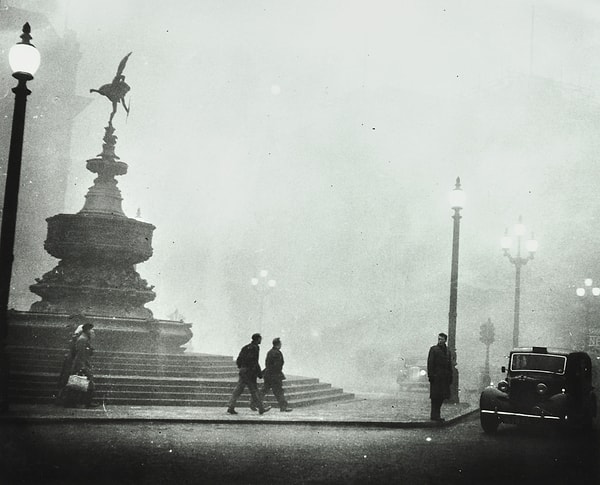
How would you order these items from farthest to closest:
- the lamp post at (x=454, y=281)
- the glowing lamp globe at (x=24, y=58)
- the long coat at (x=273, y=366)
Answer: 1. the lamp post at (x=454, y=281)
2. the long coat at (x=273, y=366)
3. the glowing lamp globe at (x=24, y=58)

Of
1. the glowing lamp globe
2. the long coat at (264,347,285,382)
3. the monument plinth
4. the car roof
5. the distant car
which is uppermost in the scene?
the glowing lamp globe

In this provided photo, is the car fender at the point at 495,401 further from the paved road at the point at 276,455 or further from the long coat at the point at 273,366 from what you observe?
the long coat at the point at 273,366

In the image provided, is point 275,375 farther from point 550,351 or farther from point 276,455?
point 550,351

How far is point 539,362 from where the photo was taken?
515 inches

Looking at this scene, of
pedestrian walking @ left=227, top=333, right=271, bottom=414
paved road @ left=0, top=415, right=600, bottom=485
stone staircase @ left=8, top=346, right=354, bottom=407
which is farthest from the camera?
stone staircase @ left=8, top=346, right=354, bottom=407

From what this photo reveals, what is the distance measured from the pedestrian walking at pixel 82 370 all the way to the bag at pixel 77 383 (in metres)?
0.05

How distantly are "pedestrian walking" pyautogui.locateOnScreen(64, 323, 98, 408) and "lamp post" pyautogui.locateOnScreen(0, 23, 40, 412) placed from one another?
210 cm

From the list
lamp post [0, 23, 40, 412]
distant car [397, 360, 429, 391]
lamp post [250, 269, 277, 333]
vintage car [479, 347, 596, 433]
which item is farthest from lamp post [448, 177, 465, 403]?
lamp post [250, 269, 277, 333]

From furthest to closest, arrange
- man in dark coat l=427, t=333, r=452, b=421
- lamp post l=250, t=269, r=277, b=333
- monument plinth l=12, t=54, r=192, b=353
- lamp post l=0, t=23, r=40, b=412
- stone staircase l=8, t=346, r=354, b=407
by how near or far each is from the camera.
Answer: lamp post l=250, t=269, r=277, b=333 < monument plinth l=12, t=54, r=192, b=353 < stone staircase l=8, t=346, r=354, b=407 < man in dark coat l=427, t=333, r=452, b=421 < lamp post l=0, t=23, r=40, b=412

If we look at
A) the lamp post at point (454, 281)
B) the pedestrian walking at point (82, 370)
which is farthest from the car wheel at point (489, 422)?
the pedestrian walking at point (82, 370)

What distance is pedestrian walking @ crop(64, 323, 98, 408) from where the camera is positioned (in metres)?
12.7

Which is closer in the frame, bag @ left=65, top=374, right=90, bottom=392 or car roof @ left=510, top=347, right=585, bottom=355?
bag @ left=65, top=374, right=90, bottom=392

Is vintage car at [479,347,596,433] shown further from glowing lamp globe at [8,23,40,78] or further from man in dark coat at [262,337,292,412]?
glowing lamp globe at [8,23,40,78]

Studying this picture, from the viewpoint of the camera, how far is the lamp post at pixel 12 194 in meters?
10.2
